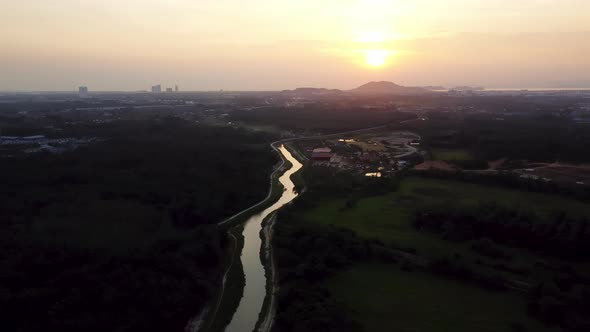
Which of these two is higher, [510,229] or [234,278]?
[510,229]

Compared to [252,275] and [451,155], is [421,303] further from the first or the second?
[451,155]

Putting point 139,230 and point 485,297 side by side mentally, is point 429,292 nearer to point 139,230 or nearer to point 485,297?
point 485,297

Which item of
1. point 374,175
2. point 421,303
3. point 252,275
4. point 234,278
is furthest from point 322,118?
point 421,303

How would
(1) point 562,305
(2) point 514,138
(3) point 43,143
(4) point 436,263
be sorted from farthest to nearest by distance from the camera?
(2) point 514,138 → (3) point 43,143 → (4) point 436,263 → (1) point 562,305

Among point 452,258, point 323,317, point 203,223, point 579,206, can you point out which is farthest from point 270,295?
point 579,206

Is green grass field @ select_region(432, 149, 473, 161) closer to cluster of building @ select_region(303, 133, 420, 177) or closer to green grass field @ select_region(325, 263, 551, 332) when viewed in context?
cluster of building @ select_region(303, 133, 420, 177)

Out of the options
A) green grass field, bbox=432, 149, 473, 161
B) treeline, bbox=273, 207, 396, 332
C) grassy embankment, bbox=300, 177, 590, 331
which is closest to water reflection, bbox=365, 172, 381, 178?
grassy embankment, bbox=300, 177, 590, 331

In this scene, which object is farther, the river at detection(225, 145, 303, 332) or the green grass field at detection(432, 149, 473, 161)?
the green grass field at detection(432, 149, 473, 161)
